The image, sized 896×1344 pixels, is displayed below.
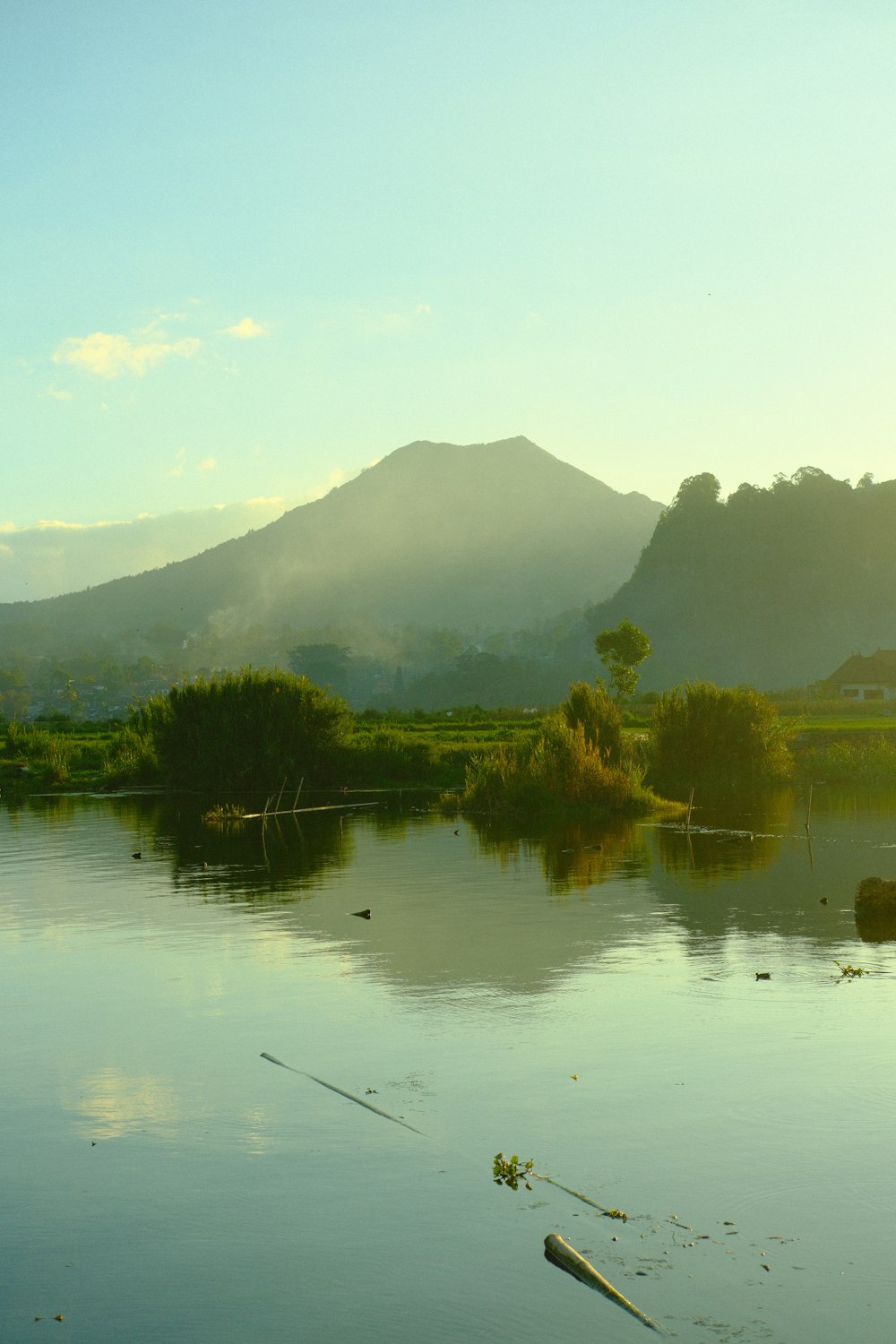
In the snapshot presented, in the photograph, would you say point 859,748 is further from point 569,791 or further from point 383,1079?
point 383,1079

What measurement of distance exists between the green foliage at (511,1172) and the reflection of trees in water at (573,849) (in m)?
16.3

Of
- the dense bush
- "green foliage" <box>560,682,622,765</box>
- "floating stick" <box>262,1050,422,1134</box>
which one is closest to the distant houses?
"green foliage" <box>560,682,622,765</box>

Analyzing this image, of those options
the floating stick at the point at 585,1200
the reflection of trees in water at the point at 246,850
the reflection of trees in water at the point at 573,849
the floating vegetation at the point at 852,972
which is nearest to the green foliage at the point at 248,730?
the reflection of trees in water at the point at 246,850

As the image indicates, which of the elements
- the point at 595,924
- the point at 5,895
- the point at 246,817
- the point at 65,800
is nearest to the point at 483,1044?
Result: the point at 595,924

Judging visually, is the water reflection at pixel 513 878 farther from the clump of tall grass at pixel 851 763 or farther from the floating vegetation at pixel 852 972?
the clump of tall grass at pixel 851 763

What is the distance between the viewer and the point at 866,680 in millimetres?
125375

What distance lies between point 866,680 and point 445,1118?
394ft

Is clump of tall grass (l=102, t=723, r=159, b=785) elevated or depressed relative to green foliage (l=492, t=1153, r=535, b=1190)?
elevated

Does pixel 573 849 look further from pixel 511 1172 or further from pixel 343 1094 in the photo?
pixel 511 1172

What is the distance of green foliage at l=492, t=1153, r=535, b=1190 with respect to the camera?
1021 centimetres

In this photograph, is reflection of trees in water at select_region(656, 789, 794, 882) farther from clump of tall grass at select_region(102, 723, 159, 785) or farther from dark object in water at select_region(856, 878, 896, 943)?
clump of tall grass at select_region(102, 723, 159, 785)

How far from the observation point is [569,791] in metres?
41.9

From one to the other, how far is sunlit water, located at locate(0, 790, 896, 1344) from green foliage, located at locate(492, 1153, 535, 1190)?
0.39 feet

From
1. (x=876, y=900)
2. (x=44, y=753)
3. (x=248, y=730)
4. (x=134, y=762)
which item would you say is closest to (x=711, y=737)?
(x=248, y=730)
